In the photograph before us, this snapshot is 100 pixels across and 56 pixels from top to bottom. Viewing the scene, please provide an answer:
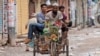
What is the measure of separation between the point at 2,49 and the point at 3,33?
465 centimetres

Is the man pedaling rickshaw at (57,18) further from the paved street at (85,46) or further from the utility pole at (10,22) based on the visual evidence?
the utility pole at (10,22)

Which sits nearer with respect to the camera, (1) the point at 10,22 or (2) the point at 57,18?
(2) the point at 57,18

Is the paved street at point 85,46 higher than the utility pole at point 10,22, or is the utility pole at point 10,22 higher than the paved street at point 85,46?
the utility pole at point 10,22

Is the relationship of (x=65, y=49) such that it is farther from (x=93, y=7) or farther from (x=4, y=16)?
(x=93, y=7)

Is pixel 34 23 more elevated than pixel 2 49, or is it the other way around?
pixel 34 23

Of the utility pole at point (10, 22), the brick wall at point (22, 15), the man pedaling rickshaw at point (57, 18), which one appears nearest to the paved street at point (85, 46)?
the utility pole at point (10, 22)

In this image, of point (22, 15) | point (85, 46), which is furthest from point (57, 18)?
point (22, 15)

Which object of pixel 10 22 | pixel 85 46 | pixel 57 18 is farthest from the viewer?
pixel 85 46

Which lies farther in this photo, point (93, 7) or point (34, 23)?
point (93, 7)

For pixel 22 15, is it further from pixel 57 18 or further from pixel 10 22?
pixel 57 18

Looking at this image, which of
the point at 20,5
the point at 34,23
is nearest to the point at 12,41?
the point at 34,23

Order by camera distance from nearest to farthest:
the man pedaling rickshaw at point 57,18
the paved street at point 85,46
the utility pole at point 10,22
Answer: the man pedaling rickshaw at point 57,18, the paved street at point 85,46, the utility pole at point 10,22

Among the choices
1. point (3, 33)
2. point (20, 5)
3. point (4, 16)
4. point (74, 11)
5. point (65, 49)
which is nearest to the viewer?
point (65, 49)

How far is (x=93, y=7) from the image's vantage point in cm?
4247
